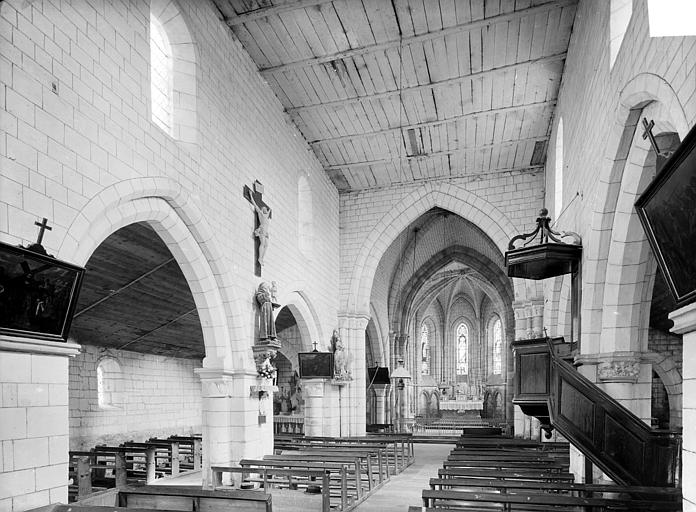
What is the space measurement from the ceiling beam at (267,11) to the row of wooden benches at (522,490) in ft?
22.5

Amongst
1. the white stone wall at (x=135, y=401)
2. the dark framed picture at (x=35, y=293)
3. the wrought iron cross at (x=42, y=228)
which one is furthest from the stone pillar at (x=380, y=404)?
the wrought iron cross at (x=42, y=228)

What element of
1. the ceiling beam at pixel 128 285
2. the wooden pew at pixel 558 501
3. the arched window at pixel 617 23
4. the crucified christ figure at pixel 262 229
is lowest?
the wooden pew at pixel 558 501

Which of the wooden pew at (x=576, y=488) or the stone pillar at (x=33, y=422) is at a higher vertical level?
the stone pillar at (x=33, y=422)

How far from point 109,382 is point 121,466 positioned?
4.29m

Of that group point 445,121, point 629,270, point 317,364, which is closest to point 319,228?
point 317,364

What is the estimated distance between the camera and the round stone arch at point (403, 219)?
15.6 m

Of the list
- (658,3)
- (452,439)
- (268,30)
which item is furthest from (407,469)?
(658,3)

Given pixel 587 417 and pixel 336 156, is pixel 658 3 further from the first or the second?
pixel 336 156

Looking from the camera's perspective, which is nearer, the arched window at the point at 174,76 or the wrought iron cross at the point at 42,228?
the wrought iron cross at the point at 42,228

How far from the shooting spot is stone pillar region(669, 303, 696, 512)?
3.43 metres

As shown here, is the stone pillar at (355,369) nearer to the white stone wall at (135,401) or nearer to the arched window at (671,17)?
the white stone wall at (135,401)

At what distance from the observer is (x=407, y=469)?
41.9 feet

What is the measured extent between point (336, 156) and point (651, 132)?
392 inches

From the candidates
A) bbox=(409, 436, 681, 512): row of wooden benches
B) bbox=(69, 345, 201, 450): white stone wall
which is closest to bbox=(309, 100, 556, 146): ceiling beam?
bbox=(69, 345, 201, 450): white stone wall
